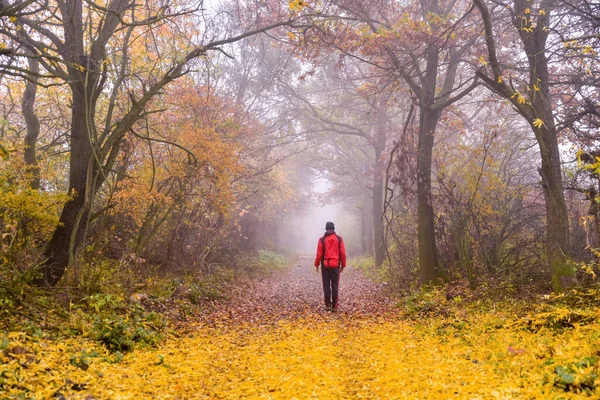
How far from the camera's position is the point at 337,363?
544 centimetres

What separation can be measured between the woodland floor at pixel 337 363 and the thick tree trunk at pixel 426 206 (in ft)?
8.23

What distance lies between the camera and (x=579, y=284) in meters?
6.37

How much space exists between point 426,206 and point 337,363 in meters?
5.87

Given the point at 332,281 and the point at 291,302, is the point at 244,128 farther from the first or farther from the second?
the point at 332,281

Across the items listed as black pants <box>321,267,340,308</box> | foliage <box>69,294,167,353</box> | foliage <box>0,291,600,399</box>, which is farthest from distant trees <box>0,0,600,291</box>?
foliage <box>0,291,600,399</box>

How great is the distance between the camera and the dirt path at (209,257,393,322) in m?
8.77

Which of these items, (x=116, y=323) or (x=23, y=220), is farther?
(x=23, y=220)

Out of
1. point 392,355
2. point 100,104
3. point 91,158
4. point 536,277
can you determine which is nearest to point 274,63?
point 100,104

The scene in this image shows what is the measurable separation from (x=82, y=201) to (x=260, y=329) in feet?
12.8

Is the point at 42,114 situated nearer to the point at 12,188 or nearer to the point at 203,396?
the point at 12,188

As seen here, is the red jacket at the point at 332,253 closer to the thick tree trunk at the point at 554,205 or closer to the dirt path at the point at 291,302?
the dirt path at the point at 291,302

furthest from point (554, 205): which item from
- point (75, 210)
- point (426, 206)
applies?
point (75, 210)

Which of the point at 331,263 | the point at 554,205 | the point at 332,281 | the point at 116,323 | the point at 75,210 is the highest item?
the point at 75,210

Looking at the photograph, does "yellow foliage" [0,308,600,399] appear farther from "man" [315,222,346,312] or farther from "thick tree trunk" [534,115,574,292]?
"man" [315,222,346,312]
